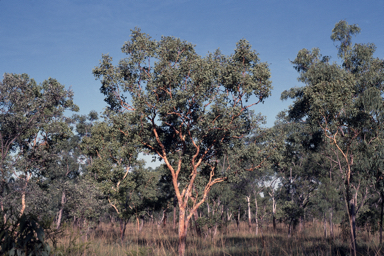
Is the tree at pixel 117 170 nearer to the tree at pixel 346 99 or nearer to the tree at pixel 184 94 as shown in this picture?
the tree at pixel 184 94

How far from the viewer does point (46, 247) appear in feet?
9.71

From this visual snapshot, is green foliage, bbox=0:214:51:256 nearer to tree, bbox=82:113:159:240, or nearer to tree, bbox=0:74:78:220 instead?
tree, bbox=82:113:159:240

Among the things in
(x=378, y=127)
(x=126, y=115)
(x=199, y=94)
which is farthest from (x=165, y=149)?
(x=378, y=127)

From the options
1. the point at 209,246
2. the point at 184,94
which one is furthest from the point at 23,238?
the point at 209,246

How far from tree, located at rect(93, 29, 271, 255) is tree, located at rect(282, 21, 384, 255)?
3747 millimetres

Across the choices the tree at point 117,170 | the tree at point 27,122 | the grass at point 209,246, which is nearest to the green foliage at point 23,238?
the grass at point 209,246

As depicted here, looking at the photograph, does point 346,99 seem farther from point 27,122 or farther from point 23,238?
point 27,122

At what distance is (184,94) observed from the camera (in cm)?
1564

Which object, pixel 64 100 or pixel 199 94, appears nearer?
pixel 199 94

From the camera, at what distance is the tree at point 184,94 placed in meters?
16.3

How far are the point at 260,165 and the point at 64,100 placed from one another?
22.8m

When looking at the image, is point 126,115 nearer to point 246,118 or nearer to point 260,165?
point 246,118

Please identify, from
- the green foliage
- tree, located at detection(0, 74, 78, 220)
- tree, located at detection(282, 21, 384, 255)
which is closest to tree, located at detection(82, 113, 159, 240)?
tree, located at detection(0, 74, 78, 220)

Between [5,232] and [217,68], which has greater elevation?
[217,68]
